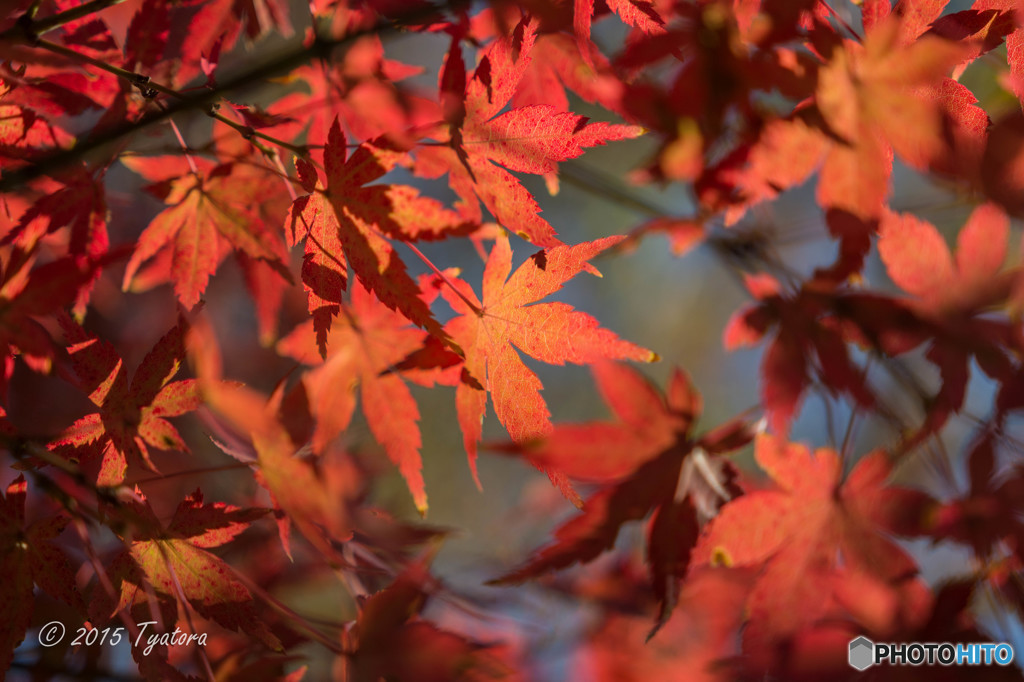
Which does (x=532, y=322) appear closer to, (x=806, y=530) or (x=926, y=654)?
(x=806, y=530)

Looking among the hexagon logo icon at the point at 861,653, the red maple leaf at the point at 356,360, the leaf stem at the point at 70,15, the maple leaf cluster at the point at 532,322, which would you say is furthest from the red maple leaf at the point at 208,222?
the hexagon logo icon at the point at 861,653

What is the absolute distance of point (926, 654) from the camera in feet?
2.39

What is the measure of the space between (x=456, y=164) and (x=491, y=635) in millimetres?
1084

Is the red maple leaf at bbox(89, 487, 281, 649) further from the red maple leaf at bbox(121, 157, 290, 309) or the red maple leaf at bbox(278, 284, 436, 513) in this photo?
the red maple leaf at bbox(121, 157, 290, 309)

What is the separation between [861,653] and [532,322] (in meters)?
0.67

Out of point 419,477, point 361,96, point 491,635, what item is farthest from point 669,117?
point 491,635

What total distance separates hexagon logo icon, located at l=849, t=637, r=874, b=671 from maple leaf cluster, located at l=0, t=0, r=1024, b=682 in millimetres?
16

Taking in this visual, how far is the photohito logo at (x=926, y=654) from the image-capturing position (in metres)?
0.71

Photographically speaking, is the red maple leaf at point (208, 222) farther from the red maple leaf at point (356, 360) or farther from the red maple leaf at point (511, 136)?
the red maple leaf at point (511, 136)

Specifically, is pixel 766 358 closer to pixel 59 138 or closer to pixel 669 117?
pixel 669 117

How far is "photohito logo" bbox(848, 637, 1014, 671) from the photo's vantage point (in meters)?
0.71

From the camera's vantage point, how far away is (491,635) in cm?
128

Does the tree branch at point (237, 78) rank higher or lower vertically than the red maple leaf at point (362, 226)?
higher

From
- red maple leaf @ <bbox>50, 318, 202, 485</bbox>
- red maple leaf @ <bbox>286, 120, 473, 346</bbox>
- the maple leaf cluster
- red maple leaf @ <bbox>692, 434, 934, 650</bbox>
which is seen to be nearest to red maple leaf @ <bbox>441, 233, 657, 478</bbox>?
the maple leaf cluster
